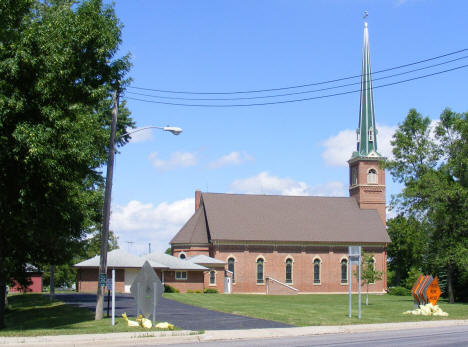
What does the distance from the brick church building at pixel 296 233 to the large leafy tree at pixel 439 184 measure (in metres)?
21.7

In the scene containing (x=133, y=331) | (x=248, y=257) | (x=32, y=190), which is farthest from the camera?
(x=248, y=257)

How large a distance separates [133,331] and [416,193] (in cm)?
3045

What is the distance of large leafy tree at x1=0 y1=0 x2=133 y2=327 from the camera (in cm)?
1869

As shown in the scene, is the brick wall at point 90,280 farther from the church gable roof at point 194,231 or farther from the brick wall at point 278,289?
the brick wall at point 278,289

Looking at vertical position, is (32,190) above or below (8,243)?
above

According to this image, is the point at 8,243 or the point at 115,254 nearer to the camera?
the point at 8,243

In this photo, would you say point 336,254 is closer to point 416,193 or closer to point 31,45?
point 416,193

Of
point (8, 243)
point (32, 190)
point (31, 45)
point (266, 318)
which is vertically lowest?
point (266, 318)

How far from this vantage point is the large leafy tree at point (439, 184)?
1683 inches

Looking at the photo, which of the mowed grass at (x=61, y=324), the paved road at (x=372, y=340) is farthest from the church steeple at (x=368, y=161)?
the paved road at (x=372, y=340)

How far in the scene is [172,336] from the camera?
59.9ft

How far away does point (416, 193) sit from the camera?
43750 mm

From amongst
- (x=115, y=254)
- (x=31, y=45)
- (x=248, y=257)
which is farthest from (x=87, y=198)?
(x=248, y=257)

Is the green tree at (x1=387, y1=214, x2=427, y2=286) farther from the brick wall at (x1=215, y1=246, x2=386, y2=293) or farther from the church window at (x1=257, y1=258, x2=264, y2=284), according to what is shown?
the church window at (x1=257, y1=258, x2=264, y2=284)
